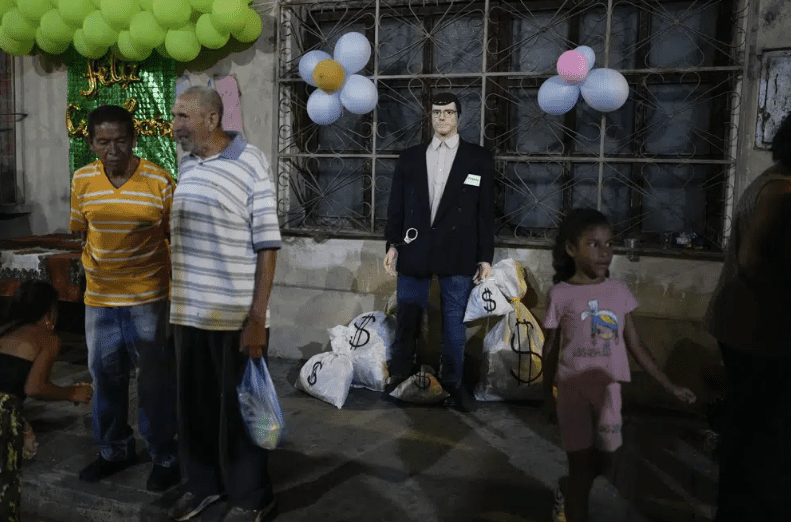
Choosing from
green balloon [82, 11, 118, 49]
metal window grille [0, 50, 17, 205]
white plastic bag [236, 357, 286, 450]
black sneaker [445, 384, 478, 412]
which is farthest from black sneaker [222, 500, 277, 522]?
metal window grille [0, 50, 17, 205]

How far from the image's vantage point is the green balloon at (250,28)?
5902 millimetres

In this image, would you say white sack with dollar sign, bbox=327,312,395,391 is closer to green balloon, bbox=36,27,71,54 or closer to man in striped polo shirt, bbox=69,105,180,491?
man in striped polo shirt, bbox=69,105,180,491

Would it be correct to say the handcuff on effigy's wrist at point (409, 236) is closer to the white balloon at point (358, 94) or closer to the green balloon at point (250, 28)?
the white balloon at point (358, 94)

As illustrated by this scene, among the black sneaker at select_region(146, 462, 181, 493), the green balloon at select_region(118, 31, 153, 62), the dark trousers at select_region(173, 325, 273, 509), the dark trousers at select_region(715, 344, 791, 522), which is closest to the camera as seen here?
the dark trousers at select_region(715, 344, 791, 522)

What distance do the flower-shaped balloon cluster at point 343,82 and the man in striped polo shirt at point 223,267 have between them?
227 cm

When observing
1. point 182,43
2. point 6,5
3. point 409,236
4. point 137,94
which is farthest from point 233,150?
point 6,5

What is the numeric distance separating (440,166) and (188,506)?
2.85 metres

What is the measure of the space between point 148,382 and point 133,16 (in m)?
3.55

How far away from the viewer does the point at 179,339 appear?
3.31m

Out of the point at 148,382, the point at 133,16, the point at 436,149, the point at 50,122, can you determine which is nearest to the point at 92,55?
the point at 133,16

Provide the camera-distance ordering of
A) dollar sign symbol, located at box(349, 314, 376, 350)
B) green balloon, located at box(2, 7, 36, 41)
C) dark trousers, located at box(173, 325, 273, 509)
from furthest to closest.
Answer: green balloon, located at box(2, 7, 36, 41) → dollar sign symbol, located at box(349, 314, 376, 350) → dark trousers, located at box(173, 325, 273, 509)

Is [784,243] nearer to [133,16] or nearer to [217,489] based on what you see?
[217,489]

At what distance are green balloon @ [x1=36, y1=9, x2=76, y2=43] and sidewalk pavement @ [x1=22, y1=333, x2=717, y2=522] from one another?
3.25 m

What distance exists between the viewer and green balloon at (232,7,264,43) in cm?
590
